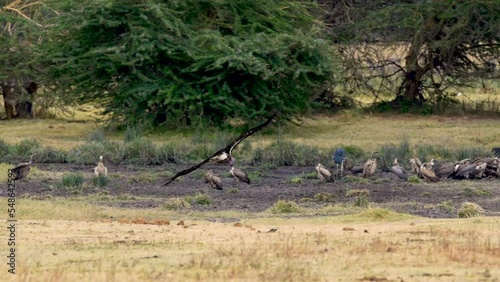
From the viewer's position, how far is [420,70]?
109 feet

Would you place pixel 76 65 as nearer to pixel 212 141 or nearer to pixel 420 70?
pixel 212 141

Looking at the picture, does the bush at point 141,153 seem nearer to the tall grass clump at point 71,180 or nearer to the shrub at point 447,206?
the tall grass clump at point 71,180

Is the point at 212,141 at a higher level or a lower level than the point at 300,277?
lower

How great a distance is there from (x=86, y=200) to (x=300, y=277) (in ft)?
28.2

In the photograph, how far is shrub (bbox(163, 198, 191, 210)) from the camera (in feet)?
55.0

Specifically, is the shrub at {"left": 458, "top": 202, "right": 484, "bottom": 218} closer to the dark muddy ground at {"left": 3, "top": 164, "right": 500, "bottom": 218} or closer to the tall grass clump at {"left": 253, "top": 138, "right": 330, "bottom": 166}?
the dark muddy ground at {"left": 3, "top": 164, "right": 500, "bottom": 218}

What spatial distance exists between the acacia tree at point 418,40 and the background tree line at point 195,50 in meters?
0.05

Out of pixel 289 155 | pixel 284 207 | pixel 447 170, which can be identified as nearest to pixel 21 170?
pixel 289 155

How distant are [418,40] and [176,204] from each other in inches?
627

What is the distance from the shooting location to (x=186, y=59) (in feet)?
91.3

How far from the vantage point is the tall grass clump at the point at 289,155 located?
23.2 meters

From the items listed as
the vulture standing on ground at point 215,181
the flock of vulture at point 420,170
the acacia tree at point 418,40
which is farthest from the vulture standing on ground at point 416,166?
the acacia tree at point 418,40

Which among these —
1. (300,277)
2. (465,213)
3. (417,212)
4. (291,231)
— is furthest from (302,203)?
(300,277)

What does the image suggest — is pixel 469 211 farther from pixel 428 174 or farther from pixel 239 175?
pixel 239 175
